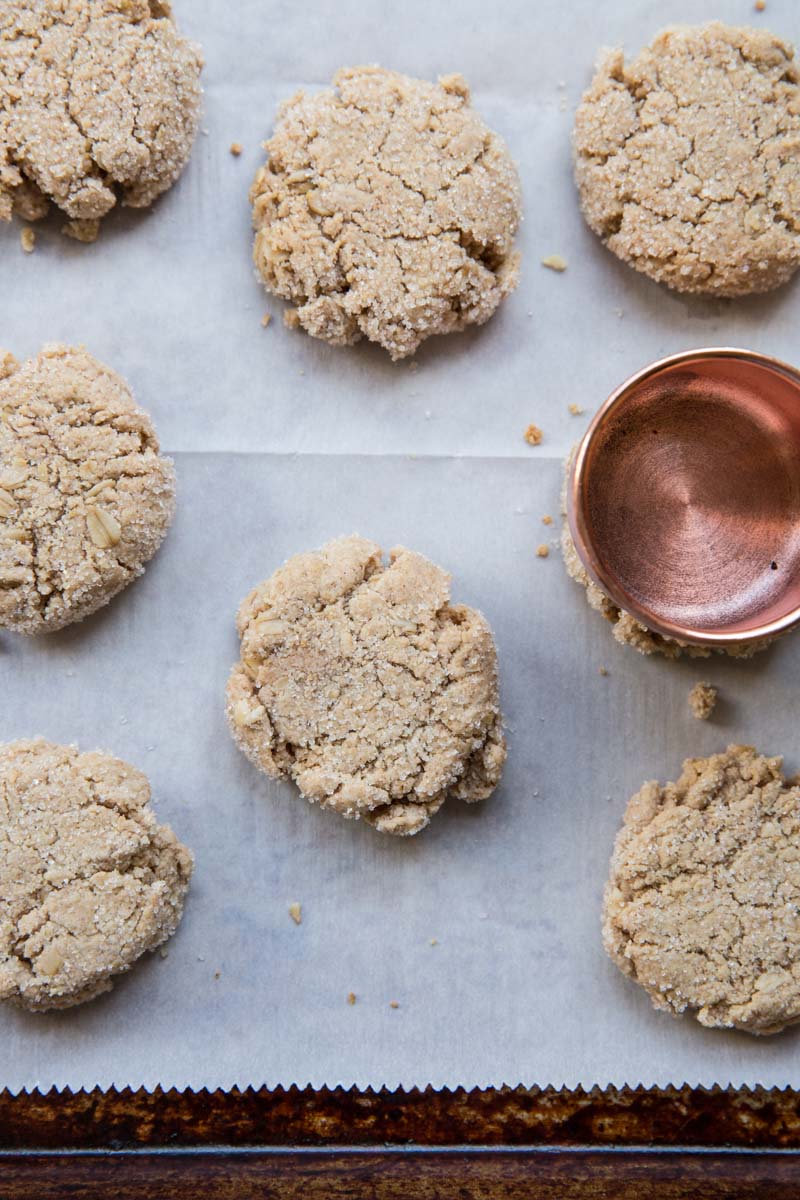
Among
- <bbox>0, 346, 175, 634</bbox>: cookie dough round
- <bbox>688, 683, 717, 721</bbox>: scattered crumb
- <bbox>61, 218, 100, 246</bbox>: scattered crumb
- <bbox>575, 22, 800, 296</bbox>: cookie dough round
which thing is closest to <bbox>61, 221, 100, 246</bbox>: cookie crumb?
<bbox>61, 218, 100, 246</bbox>: scattered crumb

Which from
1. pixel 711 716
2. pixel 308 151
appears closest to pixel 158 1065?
pixel 711 716

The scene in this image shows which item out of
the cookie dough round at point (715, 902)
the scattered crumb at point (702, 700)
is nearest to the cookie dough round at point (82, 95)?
the scattered crumb at point (702, 700)

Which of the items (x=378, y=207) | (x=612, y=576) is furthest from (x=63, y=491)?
(x=612, y=576)

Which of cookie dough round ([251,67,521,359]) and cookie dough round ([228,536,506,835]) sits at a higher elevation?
cookie dough round ([251,67,521,359])

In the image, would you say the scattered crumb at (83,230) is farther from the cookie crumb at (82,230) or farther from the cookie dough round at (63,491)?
the cookie dough round at (63,491)

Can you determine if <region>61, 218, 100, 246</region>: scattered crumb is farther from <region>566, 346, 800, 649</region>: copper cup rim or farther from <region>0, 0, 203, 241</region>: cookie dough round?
<region>566, 346, 800, 649</region>: copper cup rim

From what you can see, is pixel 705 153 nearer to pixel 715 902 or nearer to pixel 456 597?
pixel 456 597
